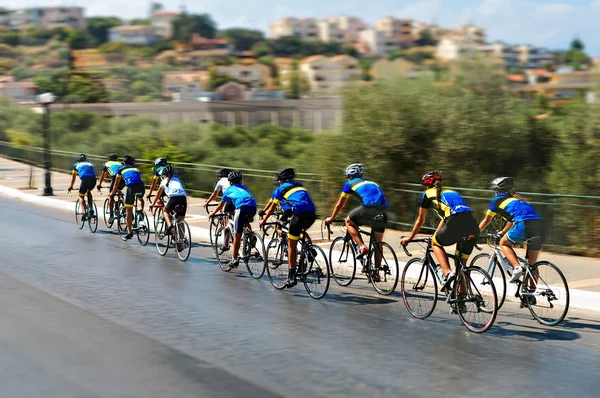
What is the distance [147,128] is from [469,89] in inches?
1556

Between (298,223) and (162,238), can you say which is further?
(162,238)

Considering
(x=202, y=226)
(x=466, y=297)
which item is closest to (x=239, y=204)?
(x=466, y=297)

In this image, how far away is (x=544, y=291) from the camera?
9.66 meters

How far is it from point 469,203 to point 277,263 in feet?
21.3

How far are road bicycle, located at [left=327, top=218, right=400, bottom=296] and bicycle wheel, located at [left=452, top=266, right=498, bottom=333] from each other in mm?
1905

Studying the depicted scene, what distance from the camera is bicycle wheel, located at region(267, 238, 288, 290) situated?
12617mm

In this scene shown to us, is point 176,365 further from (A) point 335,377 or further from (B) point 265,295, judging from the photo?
(B) point 265,295

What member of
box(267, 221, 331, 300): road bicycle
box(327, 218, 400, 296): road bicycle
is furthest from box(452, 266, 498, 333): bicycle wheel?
box(267, 221, 331, 300): road bicycle

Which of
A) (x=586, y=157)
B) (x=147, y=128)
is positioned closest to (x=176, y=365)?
(x=586, y=157)

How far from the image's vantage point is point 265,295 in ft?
39.6

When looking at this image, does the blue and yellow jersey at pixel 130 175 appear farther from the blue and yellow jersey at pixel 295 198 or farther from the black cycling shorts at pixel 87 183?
the blue and yellow jersey at pixel 295 198

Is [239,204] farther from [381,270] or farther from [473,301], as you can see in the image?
[473,301]

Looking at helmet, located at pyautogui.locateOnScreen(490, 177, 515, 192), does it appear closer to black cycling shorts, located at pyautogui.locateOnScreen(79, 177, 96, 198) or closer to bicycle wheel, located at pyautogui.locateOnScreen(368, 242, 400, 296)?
bicycle wheel, located at pyautogui.locateOnScreen(368, 242, 400, 296)

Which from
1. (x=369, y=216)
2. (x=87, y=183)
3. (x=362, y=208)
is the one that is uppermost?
(x=362, y=208)
